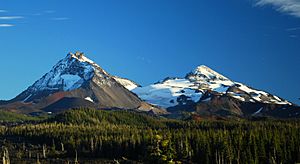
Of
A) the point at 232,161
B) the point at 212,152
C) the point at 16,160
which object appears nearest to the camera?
the point at 232,161

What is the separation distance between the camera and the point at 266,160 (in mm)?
157625

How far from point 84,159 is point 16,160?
22005mm

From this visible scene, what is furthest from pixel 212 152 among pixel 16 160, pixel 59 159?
pixel 16 160

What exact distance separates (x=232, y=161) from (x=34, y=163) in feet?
195

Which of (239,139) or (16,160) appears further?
(16,160)

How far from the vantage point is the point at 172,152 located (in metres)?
58.6

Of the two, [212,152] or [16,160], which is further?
[16,160]

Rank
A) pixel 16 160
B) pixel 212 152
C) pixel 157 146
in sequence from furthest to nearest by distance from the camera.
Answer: pixel 16 160 → pixel 212 152 → pixel 157 146

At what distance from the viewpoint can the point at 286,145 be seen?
547ft

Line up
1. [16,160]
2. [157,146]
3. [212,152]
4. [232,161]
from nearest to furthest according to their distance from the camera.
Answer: [157,146], [232,161], [212,152], [16,160]

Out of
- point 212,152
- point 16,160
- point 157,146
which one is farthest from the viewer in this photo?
point 16,160

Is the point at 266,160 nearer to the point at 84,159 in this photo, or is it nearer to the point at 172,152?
the point at 84,159

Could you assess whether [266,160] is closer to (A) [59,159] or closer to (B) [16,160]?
(A) [59,159]

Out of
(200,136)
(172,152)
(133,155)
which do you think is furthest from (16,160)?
(172,152)
